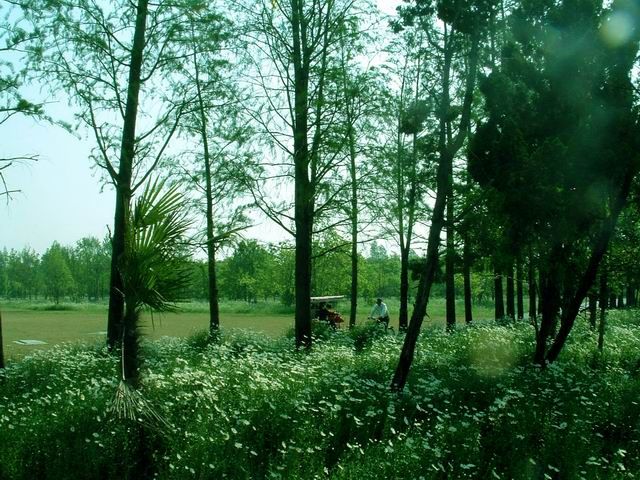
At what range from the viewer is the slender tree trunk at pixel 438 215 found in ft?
32.0

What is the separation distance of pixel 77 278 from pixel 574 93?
98632mm

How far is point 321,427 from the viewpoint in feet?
21.8

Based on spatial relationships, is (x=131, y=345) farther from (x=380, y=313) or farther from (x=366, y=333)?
(x=380, y=313)

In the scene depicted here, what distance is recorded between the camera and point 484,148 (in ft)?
40.0

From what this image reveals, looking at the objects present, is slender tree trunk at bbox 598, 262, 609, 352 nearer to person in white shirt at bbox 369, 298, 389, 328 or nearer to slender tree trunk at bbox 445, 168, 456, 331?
slender tree trunk at bbox 445, 168, 456, 331

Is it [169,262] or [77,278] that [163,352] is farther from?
[77,278]

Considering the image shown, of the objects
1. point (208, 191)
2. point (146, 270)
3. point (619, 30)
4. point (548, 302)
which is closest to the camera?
point (146, 270)

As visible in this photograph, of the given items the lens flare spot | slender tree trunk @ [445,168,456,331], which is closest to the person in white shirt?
slender tree trunk @ [445,168,456,331]

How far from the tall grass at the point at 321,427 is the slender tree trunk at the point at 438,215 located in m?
0.62

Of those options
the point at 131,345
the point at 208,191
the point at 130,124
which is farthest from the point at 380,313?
the point at 131,345

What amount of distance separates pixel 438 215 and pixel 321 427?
4.97 meters

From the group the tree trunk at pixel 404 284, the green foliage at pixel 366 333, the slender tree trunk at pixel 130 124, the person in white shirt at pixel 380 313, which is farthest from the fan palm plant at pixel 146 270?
the tree trunk at pixel 404 284

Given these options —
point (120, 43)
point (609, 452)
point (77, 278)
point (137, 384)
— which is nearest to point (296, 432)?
point (137, 384)

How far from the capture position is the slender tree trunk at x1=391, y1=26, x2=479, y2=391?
9766mm
